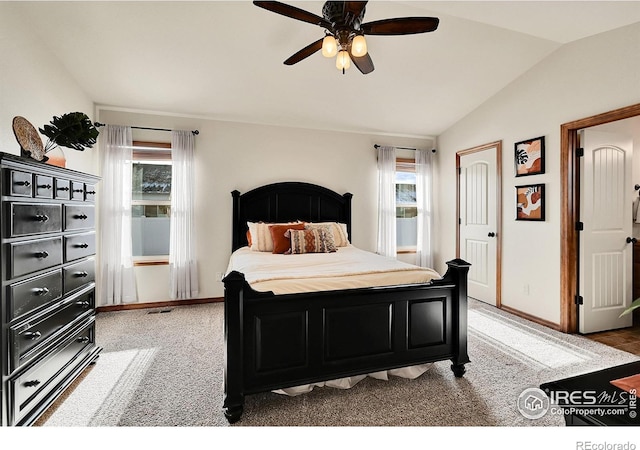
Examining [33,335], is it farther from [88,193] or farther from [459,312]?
[459,312]

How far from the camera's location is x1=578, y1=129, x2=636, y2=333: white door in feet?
10.3

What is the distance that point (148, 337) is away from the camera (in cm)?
305

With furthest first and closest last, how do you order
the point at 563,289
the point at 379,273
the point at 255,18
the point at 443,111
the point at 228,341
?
the point at 443,111 < the point at 563,289 < the point at 255,18 < the point at 379,273 < the point at 228,341

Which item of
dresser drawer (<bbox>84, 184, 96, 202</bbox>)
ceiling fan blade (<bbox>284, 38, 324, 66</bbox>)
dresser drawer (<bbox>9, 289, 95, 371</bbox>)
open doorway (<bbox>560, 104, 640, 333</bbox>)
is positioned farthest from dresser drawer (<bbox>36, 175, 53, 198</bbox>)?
open doorway (<bbox>560, 104, 640, 333</bbox>)

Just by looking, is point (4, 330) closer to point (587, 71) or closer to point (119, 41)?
point (119, 41)

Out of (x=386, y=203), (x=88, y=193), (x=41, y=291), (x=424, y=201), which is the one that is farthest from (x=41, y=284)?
(x=424, y=201)

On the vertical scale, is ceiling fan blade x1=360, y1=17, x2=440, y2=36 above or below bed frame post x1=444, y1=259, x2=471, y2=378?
above

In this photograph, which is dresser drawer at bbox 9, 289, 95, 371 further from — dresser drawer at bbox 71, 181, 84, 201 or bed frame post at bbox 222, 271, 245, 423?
bed frame post at bbox 222, 271, 245, 423

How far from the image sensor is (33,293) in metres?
1.77

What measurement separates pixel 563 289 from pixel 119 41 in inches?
193

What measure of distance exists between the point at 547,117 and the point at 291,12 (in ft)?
9.88

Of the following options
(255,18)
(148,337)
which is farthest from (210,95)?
(148,337)

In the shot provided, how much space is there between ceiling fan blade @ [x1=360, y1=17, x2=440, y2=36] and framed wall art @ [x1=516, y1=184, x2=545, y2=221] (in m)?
2.38

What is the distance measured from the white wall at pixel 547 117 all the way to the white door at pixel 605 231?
0.72 feet
